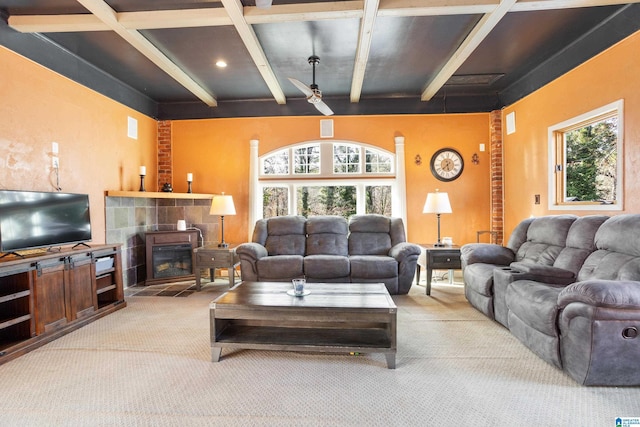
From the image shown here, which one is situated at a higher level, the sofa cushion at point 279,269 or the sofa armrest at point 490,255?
the sofa armrest at point 490,255

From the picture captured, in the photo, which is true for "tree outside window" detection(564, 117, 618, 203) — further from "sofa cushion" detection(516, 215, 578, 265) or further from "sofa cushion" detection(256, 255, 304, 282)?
"sofa cushion" detection(256, 255, 304, 282)

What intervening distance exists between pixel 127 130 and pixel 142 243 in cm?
165

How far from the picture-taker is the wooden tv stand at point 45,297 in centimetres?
243

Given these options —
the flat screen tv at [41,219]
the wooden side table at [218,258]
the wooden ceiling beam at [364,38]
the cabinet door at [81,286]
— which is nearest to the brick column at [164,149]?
the wooden side table at [218,258]

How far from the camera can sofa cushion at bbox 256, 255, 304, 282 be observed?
12.6 feet

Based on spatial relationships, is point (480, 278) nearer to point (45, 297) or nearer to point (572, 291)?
point (572, 291)

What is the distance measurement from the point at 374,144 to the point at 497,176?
199 cm

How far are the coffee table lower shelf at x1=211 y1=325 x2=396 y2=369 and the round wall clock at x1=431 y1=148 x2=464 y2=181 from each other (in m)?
3.37

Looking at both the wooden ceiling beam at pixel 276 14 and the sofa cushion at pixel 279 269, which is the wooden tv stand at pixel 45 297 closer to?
the sofa cushion at pixel 279 269

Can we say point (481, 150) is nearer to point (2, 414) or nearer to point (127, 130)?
point (127, 130)

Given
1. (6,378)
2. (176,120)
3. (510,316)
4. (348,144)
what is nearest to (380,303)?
(510,316)

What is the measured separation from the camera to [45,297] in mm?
2635

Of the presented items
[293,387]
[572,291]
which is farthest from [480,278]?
[293,387]

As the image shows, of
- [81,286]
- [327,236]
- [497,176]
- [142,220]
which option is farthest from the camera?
[497,176]
